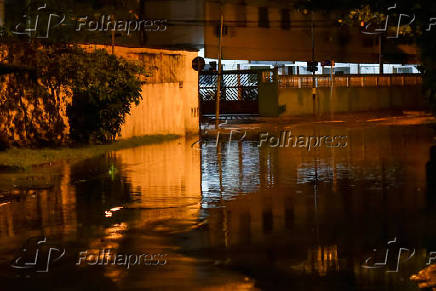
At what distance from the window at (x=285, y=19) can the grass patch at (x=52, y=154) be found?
32.8m

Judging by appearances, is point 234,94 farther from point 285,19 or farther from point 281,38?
point 285,19

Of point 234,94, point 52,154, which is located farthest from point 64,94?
point 234,94

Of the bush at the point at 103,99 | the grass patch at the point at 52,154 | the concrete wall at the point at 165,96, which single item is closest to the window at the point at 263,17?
the concrete wall at the point at 165,96

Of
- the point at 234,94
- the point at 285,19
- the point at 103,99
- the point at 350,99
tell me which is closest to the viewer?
the point at 103,99

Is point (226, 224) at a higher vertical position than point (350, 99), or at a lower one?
lower

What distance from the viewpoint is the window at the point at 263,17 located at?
56438 millimetres

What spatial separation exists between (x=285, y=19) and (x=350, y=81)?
32.8ft

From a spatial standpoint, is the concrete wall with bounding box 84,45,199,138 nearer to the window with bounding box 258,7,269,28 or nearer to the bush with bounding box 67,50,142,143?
the bush with bounding box 67,50,142,143

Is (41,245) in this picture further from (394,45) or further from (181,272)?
(394,45)

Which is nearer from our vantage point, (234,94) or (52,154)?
(52,154)

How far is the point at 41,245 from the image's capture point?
10.5 m

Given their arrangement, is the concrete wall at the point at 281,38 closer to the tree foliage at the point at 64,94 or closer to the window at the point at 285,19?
the window at the point at 285,19

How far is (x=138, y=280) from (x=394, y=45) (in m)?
59.0

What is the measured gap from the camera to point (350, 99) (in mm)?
50094
